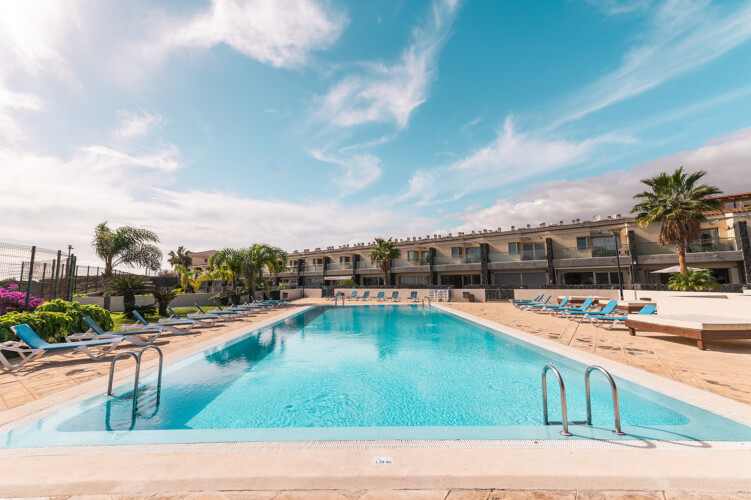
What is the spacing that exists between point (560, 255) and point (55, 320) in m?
31.6

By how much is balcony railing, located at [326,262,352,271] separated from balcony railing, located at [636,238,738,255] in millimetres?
30106

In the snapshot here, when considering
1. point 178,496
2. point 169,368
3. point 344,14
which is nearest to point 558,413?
point 178,496

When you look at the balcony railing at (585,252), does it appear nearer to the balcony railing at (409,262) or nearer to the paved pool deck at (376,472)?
the balcony railing at (409,262)

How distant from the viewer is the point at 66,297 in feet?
42.4

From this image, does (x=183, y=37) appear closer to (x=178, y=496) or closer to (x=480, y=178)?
(x=178, y=496)

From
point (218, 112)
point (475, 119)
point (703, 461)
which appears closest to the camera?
point (703, 461)

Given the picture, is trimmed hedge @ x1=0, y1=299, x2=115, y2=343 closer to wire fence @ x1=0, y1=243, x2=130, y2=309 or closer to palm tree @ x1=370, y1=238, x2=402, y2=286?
wire fence @ x1=0, y1=243, x2=130, y2=309

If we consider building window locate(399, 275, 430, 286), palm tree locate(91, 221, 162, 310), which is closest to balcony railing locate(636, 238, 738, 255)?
building window locate(399, 275, 430, 286)

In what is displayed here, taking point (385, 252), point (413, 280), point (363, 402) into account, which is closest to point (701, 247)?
point (413, 280)

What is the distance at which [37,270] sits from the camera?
1109cm

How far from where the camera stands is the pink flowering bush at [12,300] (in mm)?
9453

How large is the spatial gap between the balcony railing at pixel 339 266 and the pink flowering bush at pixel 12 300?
31517mm

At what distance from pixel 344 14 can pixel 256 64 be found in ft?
14.6

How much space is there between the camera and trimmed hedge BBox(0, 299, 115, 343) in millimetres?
6961
